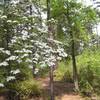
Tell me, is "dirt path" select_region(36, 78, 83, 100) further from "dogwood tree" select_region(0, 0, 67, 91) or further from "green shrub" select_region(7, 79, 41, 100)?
"dogwood tree" select_region(0, 0, 67, 91)

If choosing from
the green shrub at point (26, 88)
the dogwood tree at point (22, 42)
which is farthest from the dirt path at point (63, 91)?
the dogwood tree at point (22, 42)

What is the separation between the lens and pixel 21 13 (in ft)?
39.8

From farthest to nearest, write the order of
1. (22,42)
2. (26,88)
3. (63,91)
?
1. (63,91)
2. (26,88)
3. (22,42)

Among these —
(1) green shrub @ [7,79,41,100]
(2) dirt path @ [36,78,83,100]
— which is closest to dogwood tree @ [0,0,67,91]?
(1) green shrub @ [7,79,41,100]

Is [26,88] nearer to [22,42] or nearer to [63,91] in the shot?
[63,91]

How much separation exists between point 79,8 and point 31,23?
7496 millimetres

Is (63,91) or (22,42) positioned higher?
(22,42)

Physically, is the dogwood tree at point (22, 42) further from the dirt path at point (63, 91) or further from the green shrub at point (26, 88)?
the dirt path at point (63, 91)

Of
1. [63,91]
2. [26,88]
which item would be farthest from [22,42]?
[63,91]

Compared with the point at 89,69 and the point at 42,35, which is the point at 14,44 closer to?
the point at 42,35

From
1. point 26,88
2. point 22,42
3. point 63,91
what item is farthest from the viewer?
point 63,91

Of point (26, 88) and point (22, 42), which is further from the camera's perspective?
point (26, 88)

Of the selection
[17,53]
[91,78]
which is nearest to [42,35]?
[17,53]

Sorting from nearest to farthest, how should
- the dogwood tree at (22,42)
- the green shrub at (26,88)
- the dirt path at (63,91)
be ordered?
the dogwood tree at (22,42), the green shrub at (26,88), the dirt path at (63,91)
